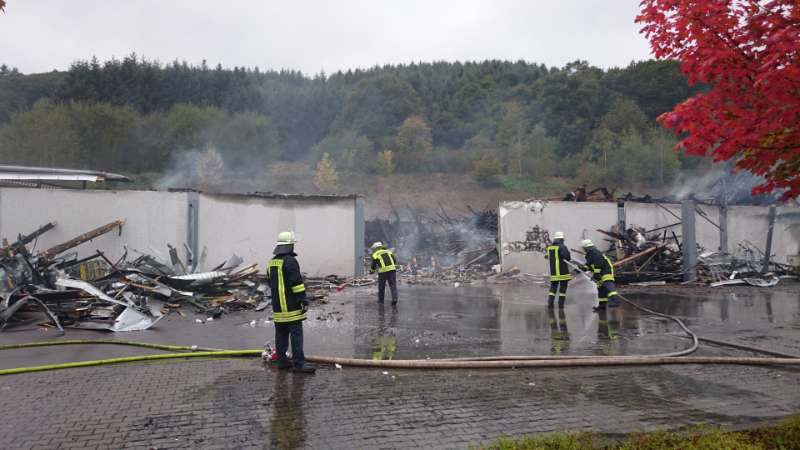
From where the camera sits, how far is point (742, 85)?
12.9 feet

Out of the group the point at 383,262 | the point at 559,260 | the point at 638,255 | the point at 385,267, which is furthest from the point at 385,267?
the point at 638,255

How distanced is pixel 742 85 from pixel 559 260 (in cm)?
685

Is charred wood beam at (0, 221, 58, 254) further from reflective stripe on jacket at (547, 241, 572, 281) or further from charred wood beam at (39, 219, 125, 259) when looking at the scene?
reflective stripe on jacket at (547, 241, 572, 281)

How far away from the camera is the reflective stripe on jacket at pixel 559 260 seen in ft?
34.3

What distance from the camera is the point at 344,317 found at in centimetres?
985

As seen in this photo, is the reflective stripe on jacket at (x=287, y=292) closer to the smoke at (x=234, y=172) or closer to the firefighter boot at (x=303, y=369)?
the firefighter boot at (x=303, y=369)

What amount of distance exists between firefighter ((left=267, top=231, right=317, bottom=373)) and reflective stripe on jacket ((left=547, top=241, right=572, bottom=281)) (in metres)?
6.34

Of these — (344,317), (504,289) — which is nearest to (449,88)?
(504,289)

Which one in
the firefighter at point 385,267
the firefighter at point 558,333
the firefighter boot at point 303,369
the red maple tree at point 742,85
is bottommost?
the firefighter at point 558,333

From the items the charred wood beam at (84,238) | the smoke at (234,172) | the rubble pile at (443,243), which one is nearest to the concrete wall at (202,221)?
the charred wood beam at (84,238)

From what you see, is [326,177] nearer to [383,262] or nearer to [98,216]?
[98,216]

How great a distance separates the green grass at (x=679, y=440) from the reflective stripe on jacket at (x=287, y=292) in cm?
287

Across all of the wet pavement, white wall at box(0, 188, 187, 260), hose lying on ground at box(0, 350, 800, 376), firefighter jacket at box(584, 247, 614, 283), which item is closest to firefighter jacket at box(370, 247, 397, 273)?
the wet pavement

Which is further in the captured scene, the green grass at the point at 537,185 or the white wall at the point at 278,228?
the green grass at the point at 537,185
